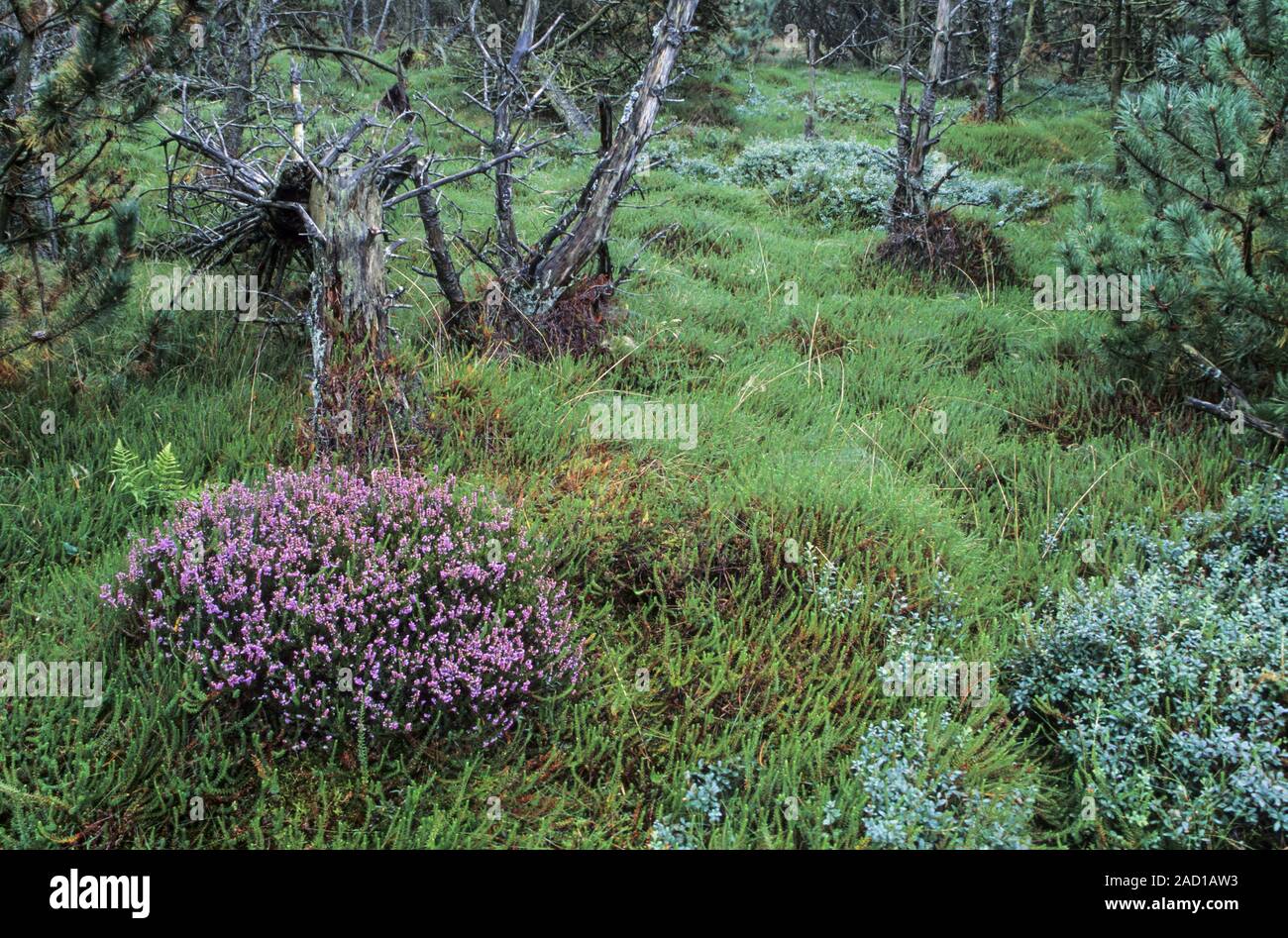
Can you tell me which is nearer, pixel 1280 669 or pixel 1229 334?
pixel 1280 669

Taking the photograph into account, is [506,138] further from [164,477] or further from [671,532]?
[671,532]

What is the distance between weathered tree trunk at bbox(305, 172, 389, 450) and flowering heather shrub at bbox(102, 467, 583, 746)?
0.87m

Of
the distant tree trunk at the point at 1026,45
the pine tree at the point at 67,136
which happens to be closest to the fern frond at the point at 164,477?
the pine tree at the point at 67,136

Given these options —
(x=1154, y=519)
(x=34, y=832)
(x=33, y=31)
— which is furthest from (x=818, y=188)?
(x=34, y=832)

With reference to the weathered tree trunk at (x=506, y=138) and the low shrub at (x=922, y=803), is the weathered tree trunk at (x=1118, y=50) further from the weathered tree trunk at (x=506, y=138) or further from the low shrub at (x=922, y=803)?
the low shrub at (x=922, y=803)

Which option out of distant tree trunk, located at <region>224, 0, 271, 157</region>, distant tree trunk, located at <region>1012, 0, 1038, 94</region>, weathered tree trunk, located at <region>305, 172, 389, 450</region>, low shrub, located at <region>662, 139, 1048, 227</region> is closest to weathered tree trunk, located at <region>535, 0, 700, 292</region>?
weathered tree trunk, located at <region>305, 172, 389, 450</region>

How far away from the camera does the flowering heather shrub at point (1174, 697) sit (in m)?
2.92

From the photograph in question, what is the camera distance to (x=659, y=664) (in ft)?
11.8

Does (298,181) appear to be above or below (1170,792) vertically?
above

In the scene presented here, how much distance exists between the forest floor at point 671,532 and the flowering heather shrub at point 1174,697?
0.20 m

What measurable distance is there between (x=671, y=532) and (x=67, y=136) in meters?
3.54

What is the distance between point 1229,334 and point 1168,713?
316 cm
